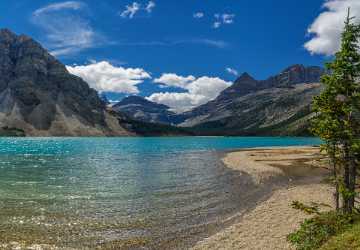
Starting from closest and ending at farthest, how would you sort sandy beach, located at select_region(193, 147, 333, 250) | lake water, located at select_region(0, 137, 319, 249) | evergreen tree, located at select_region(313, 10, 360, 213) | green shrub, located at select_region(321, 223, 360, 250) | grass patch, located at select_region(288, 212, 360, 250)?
green shrub, located at select_region(321, 223, 360, 250) < grass patch, located at select_region(288, 212, 360, 250) < evergreen tree, located at select_region(313, 10, 360, 213) < sandy beach, located at select_region(193, 147, 333, 250) < lake water, located at select_region(0, 137, 319, 249)

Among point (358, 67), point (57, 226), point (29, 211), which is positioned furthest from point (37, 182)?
point (358, 67)

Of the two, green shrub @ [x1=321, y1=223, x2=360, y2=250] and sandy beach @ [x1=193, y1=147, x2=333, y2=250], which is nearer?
green shrub @ [x1=321, y1=223, x2=360, y2=250]

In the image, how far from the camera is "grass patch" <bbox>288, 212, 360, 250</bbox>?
1886 cm

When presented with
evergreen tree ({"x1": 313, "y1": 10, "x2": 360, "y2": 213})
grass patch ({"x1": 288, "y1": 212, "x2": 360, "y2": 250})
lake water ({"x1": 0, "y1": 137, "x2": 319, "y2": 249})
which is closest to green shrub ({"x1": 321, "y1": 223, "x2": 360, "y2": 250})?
grass patch ({"x1": 288, "y1": 212, "x2": 360, "y2": 250})

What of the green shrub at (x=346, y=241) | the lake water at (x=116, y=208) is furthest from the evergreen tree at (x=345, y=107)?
the lake water at (x=116, y=208)

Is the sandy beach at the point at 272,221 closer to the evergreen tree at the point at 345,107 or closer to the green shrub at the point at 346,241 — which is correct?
the evergreen tree at the point at 345,107

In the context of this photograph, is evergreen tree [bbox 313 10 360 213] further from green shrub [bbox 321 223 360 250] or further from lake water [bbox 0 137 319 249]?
lake water [bbox 0 137 319 249]

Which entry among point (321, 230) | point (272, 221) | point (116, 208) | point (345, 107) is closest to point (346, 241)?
point (321, 230)

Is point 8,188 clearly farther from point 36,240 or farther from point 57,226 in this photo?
point 36,240

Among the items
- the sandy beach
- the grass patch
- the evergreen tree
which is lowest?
the sandy beach

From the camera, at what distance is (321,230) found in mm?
19781

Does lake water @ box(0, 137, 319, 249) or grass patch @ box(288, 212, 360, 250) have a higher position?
grass patch @ box(288, 212, 360, 250)

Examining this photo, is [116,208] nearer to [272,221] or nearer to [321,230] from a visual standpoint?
[272,221]

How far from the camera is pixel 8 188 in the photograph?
4659 cm
